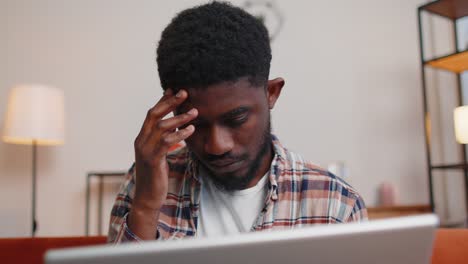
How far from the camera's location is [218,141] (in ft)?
2.42

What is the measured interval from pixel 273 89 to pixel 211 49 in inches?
7.1

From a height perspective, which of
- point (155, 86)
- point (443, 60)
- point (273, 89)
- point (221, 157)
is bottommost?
point (221, 157)

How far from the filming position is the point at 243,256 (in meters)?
0.35

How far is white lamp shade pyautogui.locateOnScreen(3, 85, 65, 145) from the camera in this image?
71.1 inches

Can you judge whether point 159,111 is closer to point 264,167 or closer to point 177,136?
point 177,136

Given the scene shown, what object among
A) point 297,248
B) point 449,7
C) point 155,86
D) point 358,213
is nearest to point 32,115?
point 155,86

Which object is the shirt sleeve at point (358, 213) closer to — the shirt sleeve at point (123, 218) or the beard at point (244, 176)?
the beard at point (244, 176)

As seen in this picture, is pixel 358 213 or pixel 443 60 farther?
pixel 443 60

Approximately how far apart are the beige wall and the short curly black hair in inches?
35.4

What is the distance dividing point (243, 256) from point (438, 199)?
2897 mm

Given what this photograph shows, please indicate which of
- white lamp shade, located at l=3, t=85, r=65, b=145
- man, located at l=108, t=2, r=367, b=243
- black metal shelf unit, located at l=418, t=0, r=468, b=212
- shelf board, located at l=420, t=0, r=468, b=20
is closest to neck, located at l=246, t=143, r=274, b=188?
man, located at l=108, t=2, r=367, b=243

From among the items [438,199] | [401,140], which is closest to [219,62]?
[401,140]

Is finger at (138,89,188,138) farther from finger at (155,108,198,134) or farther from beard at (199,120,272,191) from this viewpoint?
beard at (199,120,272,191)

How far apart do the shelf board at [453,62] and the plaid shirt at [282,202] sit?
1798mm
